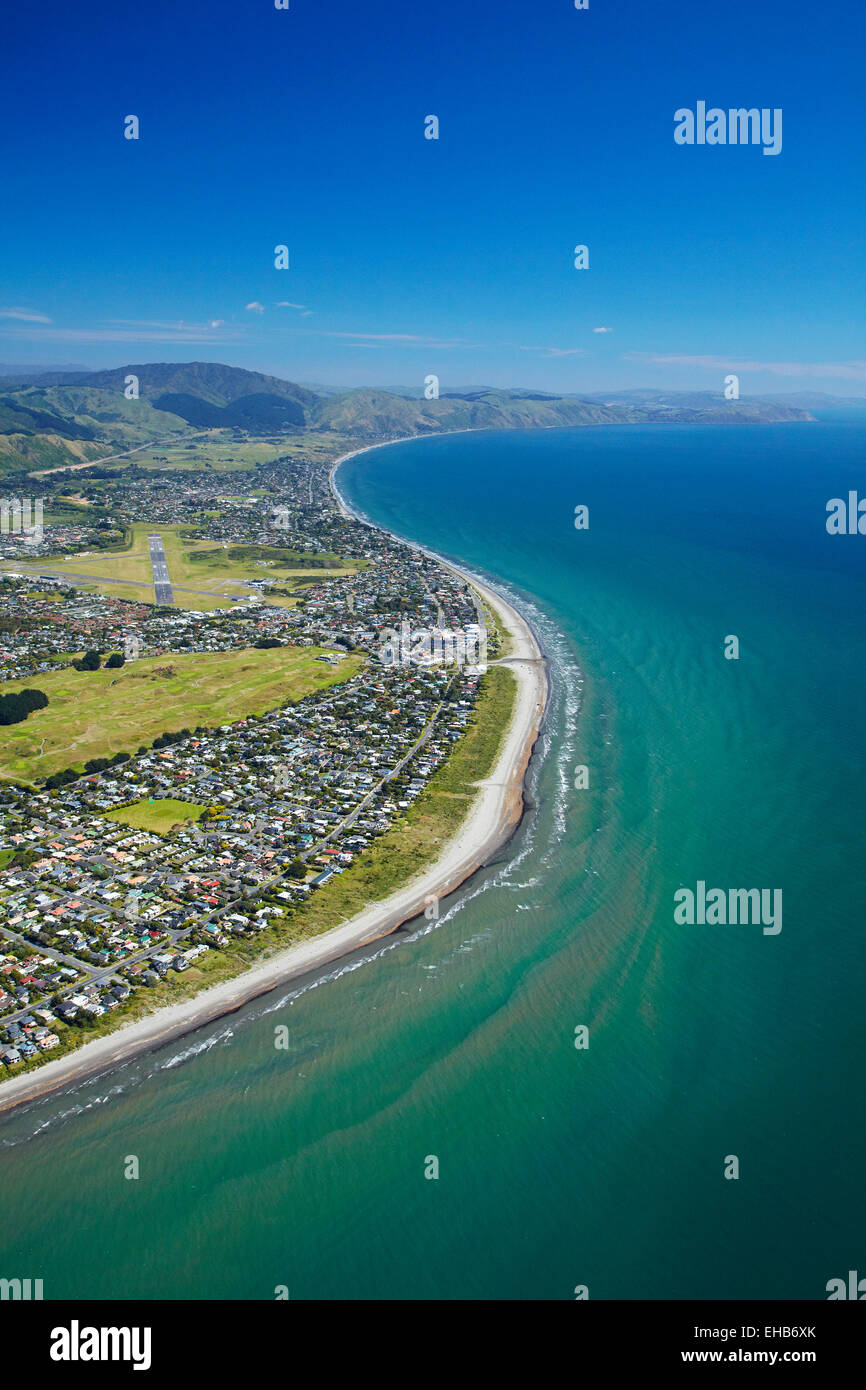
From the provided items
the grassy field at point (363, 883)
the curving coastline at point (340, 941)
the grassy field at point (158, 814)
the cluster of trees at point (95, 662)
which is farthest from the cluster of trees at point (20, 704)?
the curving coastline at point (340, 941)

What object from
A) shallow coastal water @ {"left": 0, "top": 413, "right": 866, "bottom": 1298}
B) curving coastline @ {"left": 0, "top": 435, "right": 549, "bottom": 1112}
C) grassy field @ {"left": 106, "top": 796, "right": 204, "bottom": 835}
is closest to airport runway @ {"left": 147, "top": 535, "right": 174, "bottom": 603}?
grassy field @ {"left": 106, "top": 796, "right": 204, "bottom": 835}

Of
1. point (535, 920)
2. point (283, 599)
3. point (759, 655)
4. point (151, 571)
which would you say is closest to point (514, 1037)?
point (535, 920)

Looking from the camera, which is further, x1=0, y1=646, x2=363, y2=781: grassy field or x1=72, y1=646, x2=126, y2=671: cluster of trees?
x1=72, y1=646, x2=126, y2=671: cluster of trees

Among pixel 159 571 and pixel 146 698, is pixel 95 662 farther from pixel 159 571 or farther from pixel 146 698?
pixel 159 571

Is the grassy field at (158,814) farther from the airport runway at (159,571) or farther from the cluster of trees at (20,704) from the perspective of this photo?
the airport runway at (159,571)

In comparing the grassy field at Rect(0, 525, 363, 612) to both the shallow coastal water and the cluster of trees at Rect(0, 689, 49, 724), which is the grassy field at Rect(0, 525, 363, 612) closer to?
the cluster of trees at Rect(0, 689, 49, 724)

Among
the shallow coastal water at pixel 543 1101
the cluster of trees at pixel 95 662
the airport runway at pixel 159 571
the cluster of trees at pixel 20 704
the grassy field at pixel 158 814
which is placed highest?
the airport runway at pixel 159 571
